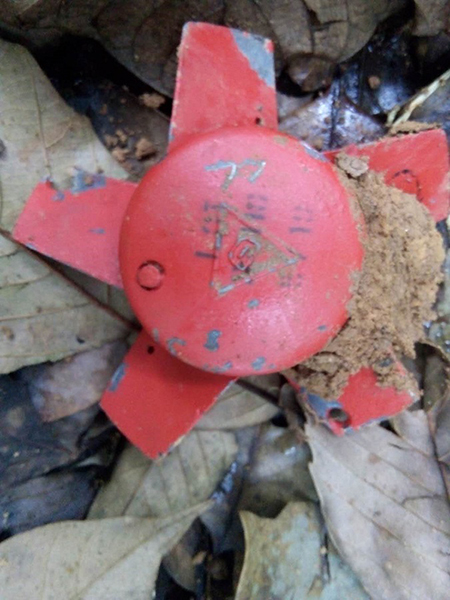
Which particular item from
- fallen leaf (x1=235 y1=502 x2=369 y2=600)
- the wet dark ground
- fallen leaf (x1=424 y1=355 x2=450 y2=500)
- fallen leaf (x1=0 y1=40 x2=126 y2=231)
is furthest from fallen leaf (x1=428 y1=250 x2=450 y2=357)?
fallen leaf (x1=0 y1=40 x2=126 y2=231)

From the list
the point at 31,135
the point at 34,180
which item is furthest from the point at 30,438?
the point at 31,135

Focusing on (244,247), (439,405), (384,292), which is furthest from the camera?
(439,405)

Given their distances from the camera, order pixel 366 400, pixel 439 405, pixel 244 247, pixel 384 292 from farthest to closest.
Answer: pixel 439 405
pixel 366 400
pixel 384 292
pixel 244 247

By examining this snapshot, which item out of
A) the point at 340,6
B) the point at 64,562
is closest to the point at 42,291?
the point at 64,562

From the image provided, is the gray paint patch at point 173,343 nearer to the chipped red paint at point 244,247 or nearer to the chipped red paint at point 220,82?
the chipped red paint at point 244,247

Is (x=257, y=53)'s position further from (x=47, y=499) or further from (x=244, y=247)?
(x=47, y=499)

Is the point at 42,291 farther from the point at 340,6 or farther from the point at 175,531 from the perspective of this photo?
the point at 340,6

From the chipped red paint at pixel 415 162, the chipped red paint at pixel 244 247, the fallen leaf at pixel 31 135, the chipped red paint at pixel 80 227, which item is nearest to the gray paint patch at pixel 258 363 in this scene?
the chipped red paint at pixel 244 247

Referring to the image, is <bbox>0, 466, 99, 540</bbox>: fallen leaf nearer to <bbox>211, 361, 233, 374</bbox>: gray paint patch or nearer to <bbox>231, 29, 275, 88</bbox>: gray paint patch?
<bbox>211, 361, 233, 374</bbox>: gray paint patch
